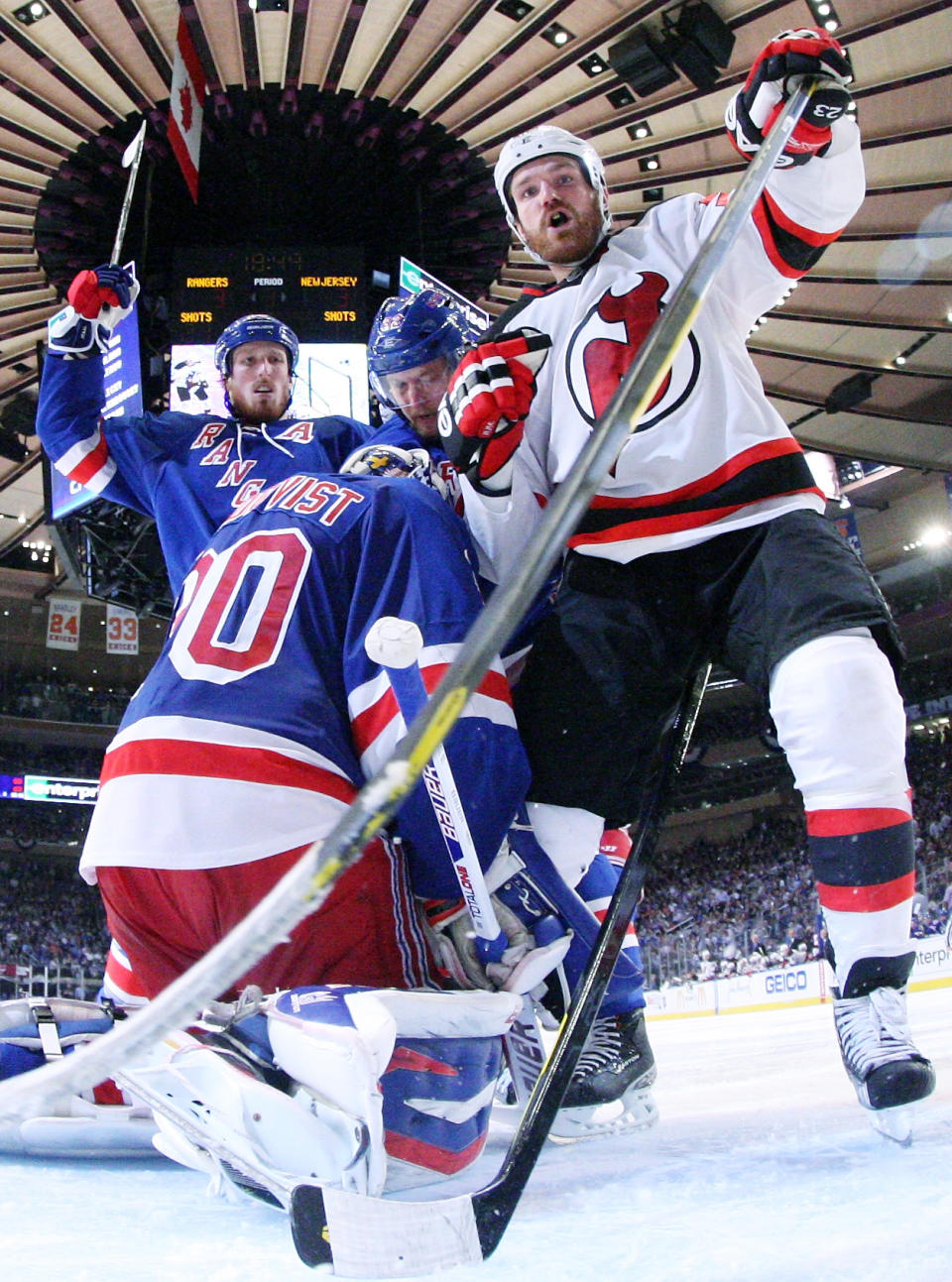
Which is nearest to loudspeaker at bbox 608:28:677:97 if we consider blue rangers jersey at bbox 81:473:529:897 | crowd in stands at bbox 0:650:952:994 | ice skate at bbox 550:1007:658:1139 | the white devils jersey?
the white devils jersey

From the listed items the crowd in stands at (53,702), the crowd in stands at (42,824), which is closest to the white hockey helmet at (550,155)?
the crowd in stands at (53,702)

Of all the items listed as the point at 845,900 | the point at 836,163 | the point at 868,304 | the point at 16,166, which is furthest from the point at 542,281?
the point at 845,900

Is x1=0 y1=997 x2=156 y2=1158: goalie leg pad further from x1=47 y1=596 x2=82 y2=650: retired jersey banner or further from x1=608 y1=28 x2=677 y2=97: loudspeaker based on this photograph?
x1=47 y1=596 x2=82 y2=650: retired jersey banner

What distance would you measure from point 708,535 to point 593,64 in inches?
205

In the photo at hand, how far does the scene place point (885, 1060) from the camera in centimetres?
109

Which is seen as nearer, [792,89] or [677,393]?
[792,89]

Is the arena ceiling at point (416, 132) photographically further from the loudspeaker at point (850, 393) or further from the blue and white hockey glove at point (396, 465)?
the blue and white hockey glove at point (396, 465)

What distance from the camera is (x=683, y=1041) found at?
203 inches

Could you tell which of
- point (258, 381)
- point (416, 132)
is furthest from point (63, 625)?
point (258, 381)

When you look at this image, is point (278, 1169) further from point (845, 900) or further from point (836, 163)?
point (836, 163)

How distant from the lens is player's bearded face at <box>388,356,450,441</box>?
1.76 meters

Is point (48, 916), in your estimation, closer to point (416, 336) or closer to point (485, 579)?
point (416, 336)

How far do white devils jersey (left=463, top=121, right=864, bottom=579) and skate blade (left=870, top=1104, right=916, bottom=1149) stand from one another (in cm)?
69

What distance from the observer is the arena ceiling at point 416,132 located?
534 centimetres
